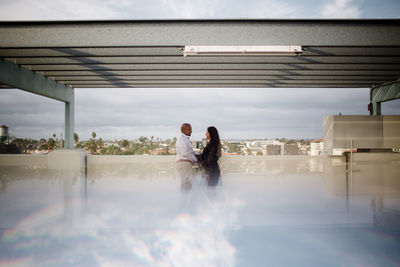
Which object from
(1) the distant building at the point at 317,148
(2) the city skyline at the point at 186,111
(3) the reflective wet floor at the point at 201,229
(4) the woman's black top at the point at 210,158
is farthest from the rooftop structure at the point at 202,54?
(3) the reflective wet floor at the point at 201,229

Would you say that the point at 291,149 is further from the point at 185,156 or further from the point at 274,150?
the point at 185,156

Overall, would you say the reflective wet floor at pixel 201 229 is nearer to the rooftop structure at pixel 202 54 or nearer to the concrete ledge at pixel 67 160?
the rooftop structure at pixel 202 54


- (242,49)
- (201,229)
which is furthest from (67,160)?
(201,229)

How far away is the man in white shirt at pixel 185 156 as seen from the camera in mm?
5031

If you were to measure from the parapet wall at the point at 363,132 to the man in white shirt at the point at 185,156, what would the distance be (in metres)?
8.89

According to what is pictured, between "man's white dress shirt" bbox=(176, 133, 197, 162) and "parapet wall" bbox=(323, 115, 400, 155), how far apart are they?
8.86 metres

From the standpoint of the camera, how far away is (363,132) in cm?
1165

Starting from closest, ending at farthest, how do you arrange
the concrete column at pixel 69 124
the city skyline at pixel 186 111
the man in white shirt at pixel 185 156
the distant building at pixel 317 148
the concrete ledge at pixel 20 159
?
1. the man in white shirt at pixel 185 156
2. the city skyline at pixel 186 111
3. the concrete column at pixel 69 124
4. the distant building at pixel 317 148
5. the concrete ledge at pixel 20 159

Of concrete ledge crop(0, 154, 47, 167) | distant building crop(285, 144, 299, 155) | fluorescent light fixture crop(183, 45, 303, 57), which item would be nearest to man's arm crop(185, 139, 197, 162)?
fluorescent light fixture crop(183, 45, 303, 57)

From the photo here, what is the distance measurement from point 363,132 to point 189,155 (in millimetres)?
9732

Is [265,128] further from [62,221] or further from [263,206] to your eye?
[62,221]

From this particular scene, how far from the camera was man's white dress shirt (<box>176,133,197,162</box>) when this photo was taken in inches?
202

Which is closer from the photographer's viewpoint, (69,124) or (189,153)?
(189,153)

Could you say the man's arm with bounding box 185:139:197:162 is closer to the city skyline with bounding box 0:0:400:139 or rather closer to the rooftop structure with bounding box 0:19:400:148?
the rooftop structure with bounding box 0:19:400:148
